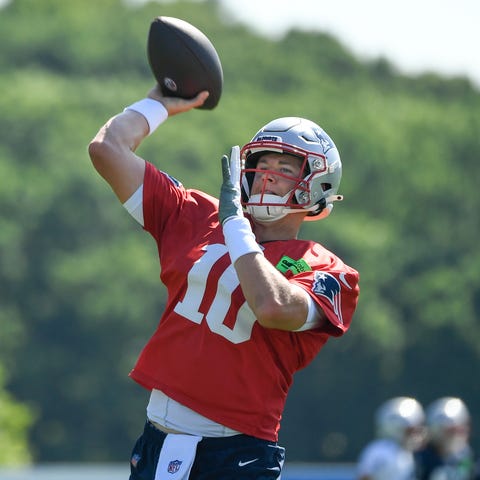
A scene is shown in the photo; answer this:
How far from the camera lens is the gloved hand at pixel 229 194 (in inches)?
Result: 166

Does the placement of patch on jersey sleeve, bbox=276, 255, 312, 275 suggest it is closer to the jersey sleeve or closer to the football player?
the football player

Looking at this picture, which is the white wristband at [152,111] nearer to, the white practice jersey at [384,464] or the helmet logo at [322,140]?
the helmet logo at [322,140]

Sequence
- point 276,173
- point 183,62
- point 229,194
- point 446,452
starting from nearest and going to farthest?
1. point 229,194
2. point 276,173
3. point 183,62
4. point 446,452

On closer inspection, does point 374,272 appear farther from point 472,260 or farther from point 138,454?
point 138,454

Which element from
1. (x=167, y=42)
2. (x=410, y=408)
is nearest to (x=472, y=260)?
(x=410, y=408)

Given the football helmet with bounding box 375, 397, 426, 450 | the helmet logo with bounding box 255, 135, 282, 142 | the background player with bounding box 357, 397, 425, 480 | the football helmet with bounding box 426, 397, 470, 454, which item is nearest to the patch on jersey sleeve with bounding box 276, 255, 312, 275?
the helmet logo with bounding box 255, 135, 282, 142

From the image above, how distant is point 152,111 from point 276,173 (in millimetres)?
504

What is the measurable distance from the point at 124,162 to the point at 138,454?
0.96 metres

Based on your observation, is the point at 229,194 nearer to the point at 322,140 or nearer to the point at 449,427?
the point at 322,140

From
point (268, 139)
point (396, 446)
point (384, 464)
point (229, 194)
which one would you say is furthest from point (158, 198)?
point (396, 446)

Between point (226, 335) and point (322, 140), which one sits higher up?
point (322, 140)

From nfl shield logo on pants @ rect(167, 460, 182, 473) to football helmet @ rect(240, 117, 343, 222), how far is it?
85 cm

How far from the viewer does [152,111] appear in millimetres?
4605

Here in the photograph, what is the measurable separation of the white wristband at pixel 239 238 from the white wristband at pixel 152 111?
1.87ft
